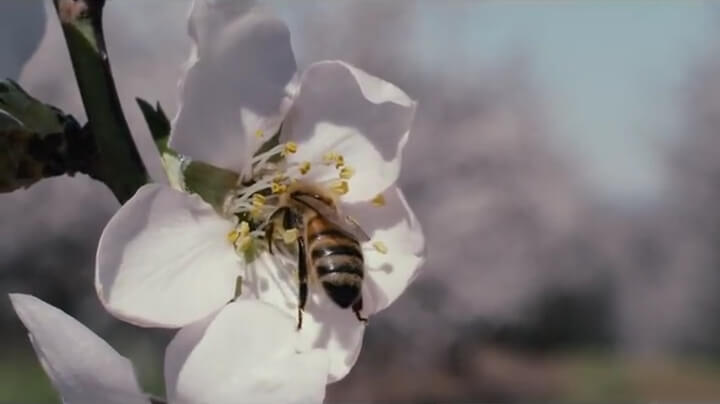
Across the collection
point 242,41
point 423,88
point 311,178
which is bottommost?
point 423,88

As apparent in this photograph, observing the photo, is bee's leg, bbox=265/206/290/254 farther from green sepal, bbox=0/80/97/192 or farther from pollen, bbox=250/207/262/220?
green sepal, bbox=0/80/97/192

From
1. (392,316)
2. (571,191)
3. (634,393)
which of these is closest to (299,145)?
(392,316)

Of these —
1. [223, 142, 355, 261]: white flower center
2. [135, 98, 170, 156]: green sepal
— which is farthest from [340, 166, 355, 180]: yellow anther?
[135, 98, 170, 156]: green sepal

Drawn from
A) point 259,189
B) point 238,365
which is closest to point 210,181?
point 259,189

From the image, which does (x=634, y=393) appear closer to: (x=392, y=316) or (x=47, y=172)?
(x=392, y=316)

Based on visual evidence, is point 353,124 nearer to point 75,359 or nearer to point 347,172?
point 347,172

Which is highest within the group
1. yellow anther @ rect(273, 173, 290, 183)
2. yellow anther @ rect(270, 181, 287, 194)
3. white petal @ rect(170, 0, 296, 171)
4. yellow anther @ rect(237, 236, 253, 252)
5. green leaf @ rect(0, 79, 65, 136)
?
white petal @ rect(170, 0, 296, 171)
